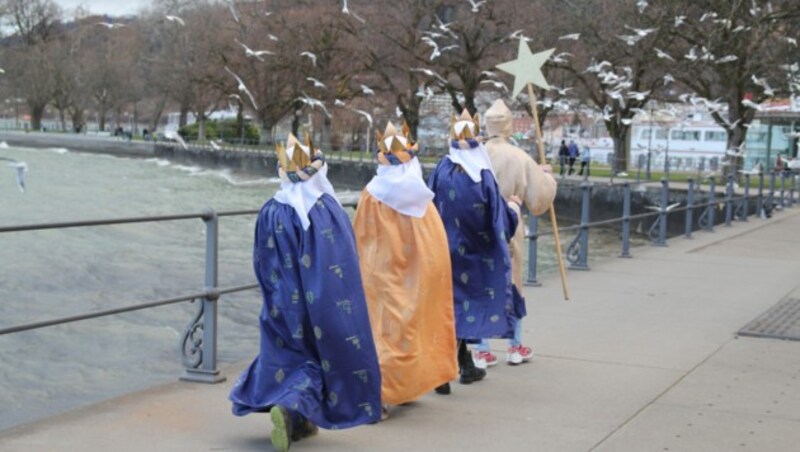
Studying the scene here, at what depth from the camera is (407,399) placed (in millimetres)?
6316

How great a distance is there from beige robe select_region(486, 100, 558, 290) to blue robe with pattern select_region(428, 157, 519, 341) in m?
0.41

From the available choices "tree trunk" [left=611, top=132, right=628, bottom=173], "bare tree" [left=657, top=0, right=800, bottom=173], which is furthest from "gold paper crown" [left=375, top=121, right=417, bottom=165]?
"tree trunk" [left=611, top=132, right=628, bottom=173]

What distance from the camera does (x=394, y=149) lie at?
6.44m

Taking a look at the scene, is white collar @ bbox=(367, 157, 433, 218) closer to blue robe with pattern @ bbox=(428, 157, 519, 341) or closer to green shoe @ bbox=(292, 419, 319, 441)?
blue robe with pattern @ bbox=(428, 157, 519, 341)

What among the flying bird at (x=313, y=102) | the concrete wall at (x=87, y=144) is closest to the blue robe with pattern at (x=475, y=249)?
the flying bird at (x=313, y=102)

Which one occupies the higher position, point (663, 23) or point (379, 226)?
point (663, 23)

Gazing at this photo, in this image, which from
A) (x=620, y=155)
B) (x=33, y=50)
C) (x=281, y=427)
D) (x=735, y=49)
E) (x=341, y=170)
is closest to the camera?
(x=281, y=427)

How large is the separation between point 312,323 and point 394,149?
130cm

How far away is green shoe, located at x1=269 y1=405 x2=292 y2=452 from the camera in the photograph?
5410 millimetres

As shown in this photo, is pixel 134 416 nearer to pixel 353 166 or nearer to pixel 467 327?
pixel 467 327

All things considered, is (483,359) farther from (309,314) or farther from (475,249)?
(309,314)

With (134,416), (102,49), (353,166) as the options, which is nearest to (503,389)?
(134,416)

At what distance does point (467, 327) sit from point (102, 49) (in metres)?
96.0

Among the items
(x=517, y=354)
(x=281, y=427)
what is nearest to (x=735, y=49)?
(x=517, y=354)
